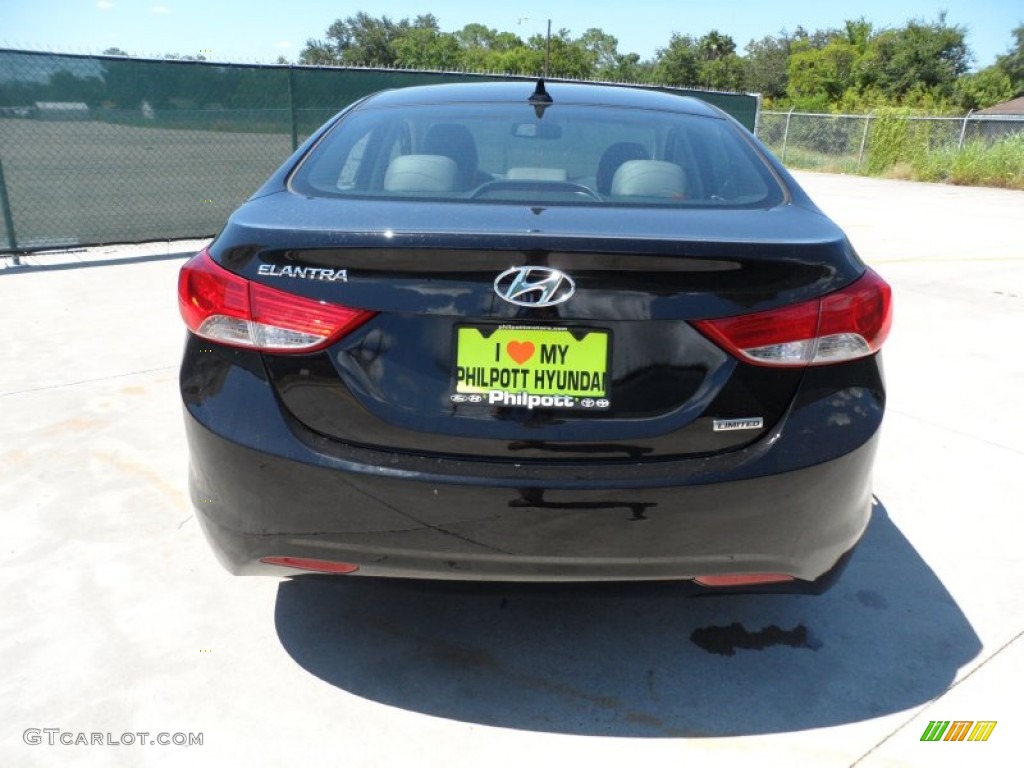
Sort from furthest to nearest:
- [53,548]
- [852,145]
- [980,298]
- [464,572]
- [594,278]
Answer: [852,145]
[980,298]
[53,548]
[464,572]
[594,278]

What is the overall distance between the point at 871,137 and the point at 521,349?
2551 cm

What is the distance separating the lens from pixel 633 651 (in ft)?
7.84

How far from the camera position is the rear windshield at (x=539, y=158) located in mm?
2322

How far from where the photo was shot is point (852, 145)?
2494cm

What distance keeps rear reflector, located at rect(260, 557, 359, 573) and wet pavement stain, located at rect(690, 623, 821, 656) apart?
1.08 metres

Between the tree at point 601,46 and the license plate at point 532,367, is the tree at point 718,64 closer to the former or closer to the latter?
the tree at point 601,46

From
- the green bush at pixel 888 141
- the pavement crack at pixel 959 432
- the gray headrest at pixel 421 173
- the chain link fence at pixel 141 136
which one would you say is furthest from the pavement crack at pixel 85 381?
the green bush at pixel 888 141

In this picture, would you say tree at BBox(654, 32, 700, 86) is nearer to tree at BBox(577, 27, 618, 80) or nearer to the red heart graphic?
tree at BBox(577, 27, 618, 80)

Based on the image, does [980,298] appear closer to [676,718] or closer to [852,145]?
[676,718]

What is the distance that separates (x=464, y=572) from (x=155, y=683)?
3.12 ft

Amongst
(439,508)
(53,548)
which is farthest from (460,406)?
(53,548)

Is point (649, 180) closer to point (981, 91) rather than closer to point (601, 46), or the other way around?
point (981, 91)

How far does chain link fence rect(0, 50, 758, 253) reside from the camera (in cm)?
796

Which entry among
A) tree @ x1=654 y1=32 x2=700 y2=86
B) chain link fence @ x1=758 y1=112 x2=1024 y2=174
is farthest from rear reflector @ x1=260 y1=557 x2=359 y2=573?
tree @ x1=654 y1=32 x2=700 y2=86
